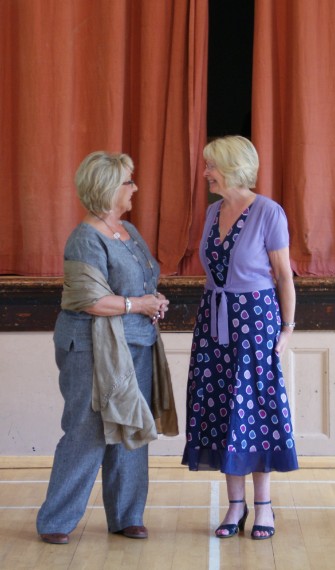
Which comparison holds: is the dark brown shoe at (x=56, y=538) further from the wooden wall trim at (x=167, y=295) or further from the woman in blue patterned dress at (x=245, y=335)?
the wooden wall trim at (x=167, y=295)

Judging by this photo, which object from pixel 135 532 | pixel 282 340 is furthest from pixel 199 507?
pixel 282 340

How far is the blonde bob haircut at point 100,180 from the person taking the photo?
346cm

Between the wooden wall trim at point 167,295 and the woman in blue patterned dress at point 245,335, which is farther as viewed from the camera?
the wooden wall trim at point 167,295

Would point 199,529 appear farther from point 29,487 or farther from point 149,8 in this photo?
point 149,8

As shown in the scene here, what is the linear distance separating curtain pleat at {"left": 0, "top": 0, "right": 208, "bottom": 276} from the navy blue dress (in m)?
1.34

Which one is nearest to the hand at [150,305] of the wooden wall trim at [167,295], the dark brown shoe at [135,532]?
the dark brown shoe at [135,532]

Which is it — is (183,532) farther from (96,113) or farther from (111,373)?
(96,113)

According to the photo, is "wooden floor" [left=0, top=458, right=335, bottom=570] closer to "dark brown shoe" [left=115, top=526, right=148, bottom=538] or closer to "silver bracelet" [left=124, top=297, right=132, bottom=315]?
"dark brown shoe" [left=115, top=526, right=148, bottom=538]

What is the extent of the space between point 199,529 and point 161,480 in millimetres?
831

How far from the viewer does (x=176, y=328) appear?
488 centimetres

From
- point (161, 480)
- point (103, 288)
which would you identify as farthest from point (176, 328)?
point (103, 288)

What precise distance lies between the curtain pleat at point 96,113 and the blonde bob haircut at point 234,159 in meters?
1.32

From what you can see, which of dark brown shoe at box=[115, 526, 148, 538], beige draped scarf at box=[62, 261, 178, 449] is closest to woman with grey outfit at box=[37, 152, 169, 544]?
beige draped scarf at box=[62, 261, 178, 449]

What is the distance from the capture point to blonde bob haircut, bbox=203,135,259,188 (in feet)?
11.5
